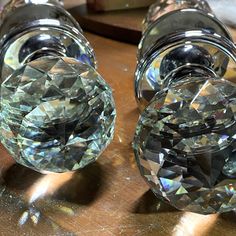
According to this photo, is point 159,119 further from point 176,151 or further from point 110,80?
point 110,80

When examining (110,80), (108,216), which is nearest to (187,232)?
(108,216)

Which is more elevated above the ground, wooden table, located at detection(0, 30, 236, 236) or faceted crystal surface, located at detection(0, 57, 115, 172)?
faceted crystal surface, located at detection(0, 57, 115, 172)

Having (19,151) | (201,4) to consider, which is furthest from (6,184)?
(201,4)

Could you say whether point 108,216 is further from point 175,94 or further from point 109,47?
point 109,47

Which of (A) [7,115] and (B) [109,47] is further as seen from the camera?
(B) [109,47]

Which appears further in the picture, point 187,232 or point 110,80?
point 110,80
